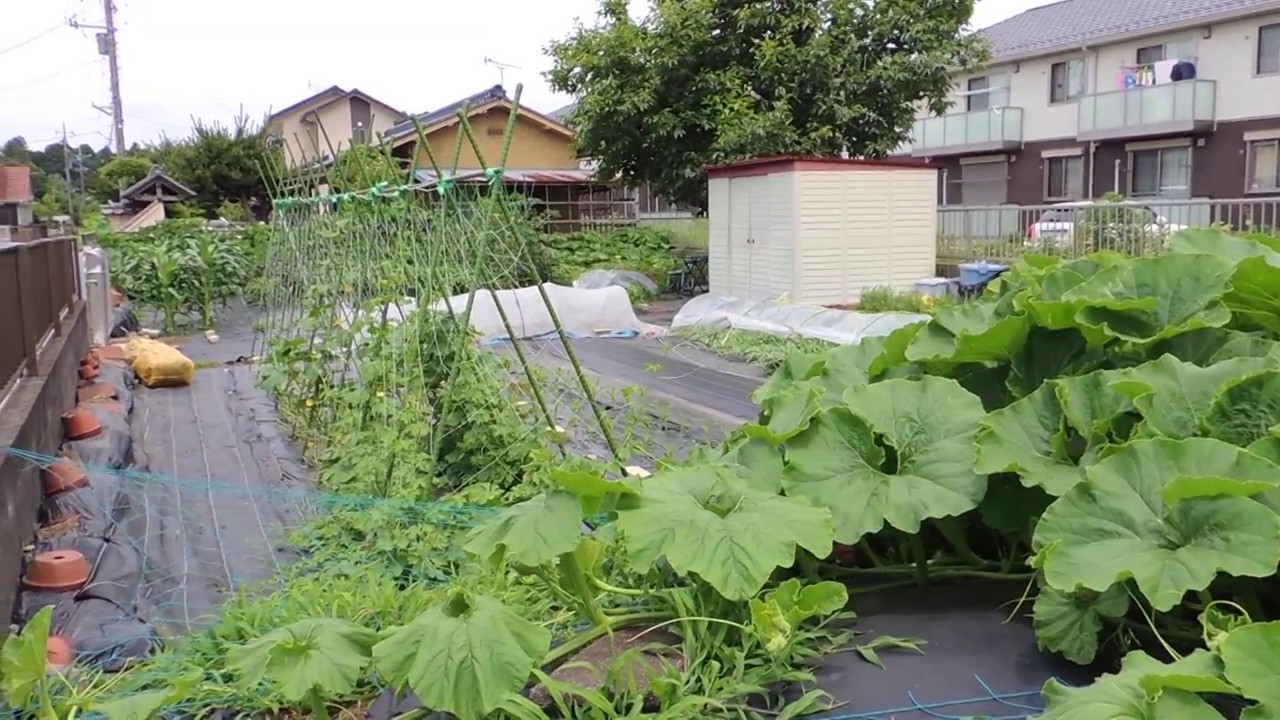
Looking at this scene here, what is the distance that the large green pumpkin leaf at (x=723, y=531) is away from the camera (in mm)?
1725

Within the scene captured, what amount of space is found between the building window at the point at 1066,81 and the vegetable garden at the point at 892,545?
63.7 ft

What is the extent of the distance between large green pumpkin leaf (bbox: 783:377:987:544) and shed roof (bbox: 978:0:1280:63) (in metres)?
15.5

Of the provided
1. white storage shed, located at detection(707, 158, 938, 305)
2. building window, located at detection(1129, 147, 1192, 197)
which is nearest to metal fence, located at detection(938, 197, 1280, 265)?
white storage shed, located at detection(707, 158, 938, 305)

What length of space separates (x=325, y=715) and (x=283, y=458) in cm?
360

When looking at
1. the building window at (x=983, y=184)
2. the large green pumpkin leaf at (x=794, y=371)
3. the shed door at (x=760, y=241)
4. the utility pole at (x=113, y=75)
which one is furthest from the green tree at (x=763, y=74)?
the utility pole at (x=113, y=75)

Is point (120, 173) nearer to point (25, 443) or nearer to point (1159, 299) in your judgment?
point (25, 443)

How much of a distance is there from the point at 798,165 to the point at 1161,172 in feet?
36.1

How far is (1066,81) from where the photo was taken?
2039 cm

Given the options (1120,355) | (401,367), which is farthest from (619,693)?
(401,367)

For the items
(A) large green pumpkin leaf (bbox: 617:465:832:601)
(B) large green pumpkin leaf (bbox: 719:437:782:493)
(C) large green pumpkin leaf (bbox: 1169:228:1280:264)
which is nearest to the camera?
(A) large green pumpkin leaf (bbox: 617:465:832:601)

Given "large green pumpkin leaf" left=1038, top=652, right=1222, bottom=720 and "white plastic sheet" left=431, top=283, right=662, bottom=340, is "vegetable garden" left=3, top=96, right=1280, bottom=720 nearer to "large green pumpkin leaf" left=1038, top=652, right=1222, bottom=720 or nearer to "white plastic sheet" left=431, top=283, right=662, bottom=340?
"large green pumpkin leaf" left=1038, top=652, right=1222, bottom=720

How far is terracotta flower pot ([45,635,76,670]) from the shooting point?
2673 millimetres

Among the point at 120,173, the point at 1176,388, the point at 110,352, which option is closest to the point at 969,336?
the point at 1176,388

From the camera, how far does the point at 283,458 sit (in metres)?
5.30
